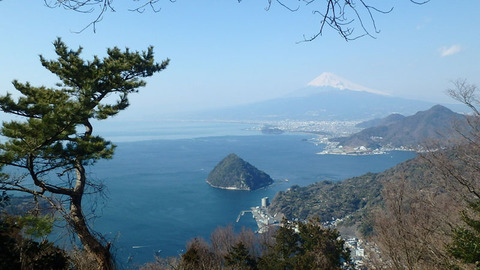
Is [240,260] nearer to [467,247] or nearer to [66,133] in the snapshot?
[467,247]

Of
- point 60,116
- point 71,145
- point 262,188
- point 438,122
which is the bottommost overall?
point 262,188

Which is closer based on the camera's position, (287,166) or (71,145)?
(71,145)

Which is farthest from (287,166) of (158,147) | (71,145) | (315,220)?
(71,145)

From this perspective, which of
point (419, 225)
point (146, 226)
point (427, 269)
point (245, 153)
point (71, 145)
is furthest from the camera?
point (245, 153)

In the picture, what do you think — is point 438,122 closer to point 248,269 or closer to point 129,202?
point 129,202

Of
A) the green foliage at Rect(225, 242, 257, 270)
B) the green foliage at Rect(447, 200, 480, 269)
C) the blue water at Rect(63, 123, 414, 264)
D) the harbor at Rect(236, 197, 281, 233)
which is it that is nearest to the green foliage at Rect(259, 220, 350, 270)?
the green foliage at Rect(225, 242, 257, 270)

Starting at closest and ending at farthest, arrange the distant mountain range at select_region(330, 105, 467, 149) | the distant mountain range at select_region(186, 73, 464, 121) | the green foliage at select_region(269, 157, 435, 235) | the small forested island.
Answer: the green foliage at select_region(269, 157, 435, 235) → the small forested island → the distant mountain range at select_region(330, 105, 467, 149) → the distant mountain range at select_region(186, 73, 464, 121)

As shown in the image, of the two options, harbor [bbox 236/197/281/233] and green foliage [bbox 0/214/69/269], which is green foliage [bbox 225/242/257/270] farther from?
harbor [bbox 236/197/281/233]

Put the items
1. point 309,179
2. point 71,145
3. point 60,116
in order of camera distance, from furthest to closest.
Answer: point 309,179
point 71,145
point 60,116
